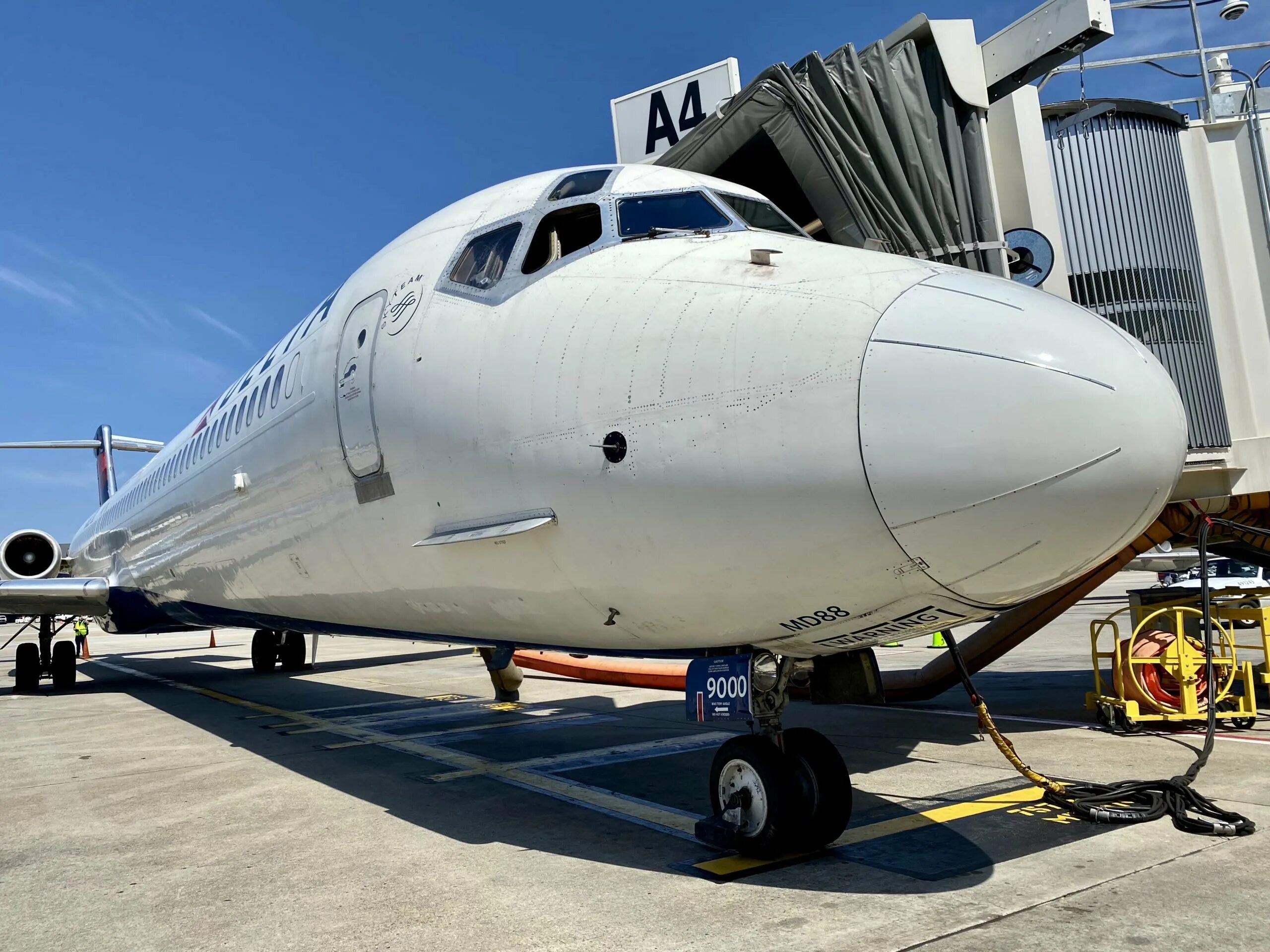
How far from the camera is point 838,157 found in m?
7.73

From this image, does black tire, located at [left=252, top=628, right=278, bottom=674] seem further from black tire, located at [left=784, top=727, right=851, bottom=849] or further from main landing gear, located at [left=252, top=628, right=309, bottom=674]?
black tire, located at [left=784, top=727, right=851, bottom=849]

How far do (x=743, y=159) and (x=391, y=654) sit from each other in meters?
18.1

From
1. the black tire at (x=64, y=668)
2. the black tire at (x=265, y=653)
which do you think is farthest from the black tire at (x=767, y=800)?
the black tire at (x=64, y=668)

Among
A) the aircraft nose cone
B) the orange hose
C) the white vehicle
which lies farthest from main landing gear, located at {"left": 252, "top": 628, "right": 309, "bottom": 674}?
the aircraft nose cone

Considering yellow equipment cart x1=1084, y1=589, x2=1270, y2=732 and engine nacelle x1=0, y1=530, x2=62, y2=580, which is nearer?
yellow equipment cart x1=1084, y1=589, x2=1270, y2=732

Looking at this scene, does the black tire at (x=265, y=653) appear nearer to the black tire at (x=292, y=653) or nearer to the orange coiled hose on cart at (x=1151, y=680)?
the black tire at (x=292, y=653)

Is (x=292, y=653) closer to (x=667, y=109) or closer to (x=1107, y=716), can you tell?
(x=667, y=109)

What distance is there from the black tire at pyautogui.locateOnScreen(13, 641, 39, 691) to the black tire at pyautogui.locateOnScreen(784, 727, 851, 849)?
1776cm

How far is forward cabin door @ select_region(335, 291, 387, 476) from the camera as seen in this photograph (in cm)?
583

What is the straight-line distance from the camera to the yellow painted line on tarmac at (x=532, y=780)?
5.75m

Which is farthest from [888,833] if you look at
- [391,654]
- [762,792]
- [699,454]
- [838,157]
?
[391,654]

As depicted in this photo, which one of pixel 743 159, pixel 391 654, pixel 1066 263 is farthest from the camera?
pixel 391 654

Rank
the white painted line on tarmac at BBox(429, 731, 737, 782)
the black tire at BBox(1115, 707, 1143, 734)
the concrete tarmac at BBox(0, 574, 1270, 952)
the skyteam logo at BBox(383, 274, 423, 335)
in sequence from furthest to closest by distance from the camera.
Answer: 1. the black tire at BBox(1115, 707, 1143, 734)
2. the white painted line on tarmac at BBox(429, 731, 737, 782)
3. the skyteam logo at BBox(383, 274, 423, 335)
4. the concrete tarmac at BBox(0, 574, 1270, 952)

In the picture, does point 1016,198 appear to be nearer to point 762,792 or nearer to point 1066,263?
point 1066,263
